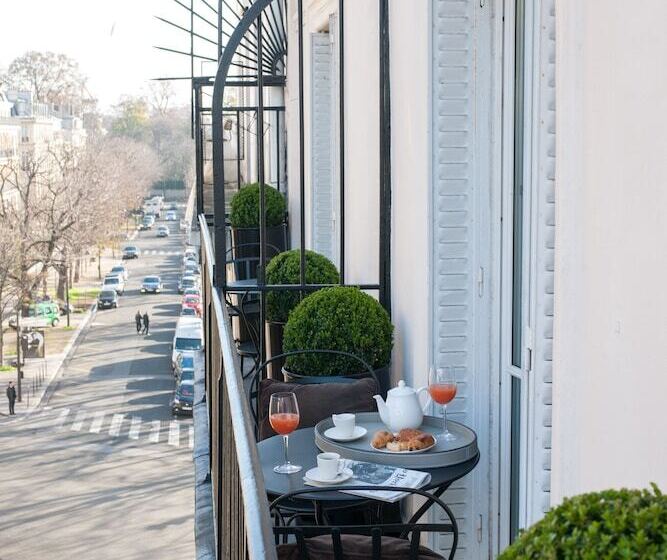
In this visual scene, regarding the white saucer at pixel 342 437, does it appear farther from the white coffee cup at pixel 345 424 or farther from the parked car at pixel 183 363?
the parked car at pixel 183 363

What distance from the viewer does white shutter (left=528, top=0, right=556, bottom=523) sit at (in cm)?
332

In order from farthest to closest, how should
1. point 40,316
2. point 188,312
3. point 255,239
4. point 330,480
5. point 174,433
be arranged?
point 40,316 → point 188,312 → point 174,433 → point 255,239 → point 330,480

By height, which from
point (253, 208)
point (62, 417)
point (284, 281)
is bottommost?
point (62, 417)

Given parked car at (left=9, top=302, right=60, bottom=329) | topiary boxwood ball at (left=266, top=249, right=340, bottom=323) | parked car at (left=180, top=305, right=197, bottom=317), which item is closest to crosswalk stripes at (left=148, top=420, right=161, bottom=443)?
parked car at (left=180, top=305, right=197, bottom=317)

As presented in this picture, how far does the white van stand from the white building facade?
3033 centimetres

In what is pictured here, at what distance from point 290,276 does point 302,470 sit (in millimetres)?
3369

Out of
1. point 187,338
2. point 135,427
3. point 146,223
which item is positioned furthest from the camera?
point 146,223

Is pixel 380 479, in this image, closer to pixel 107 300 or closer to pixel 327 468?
pixel 327 468

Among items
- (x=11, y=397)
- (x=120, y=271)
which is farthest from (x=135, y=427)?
(x=120, y=271)

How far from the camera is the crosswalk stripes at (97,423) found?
111ft

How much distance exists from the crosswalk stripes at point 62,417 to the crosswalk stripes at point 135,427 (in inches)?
86.7

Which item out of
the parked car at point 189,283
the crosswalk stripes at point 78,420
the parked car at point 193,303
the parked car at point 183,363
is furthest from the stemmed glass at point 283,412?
the parked car at point 189,283

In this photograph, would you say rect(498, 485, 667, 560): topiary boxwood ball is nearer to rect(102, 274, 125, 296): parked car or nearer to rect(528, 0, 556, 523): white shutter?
rect(528, 0, 556, 523): white shutter

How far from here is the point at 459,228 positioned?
4.12 m
